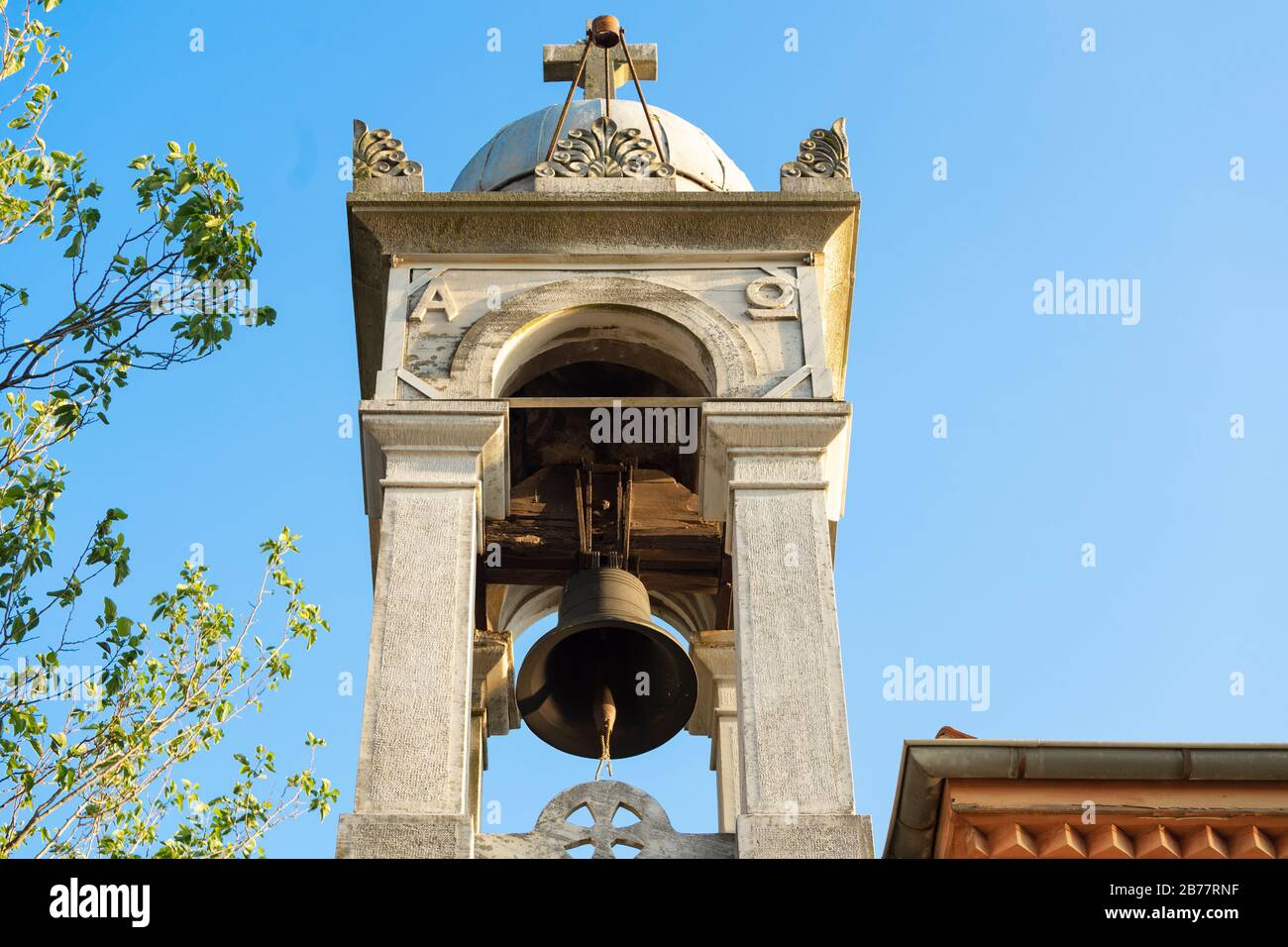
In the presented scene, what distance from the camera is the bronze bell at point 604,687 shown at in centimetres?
1195

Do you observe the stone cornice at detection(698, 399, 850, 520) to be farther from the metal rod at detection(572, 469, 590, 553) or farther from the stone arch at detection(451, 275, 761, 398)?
the metal rod at detection(572, 469, 590, 553)

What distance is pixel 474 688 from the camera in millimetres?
12797

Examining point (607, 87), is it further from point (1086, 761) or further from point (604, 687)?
point (1086, 761)

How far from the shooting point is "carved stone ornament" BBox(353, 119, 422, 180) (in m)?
12.8

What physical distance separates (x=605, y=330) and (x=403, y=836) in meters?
3.97

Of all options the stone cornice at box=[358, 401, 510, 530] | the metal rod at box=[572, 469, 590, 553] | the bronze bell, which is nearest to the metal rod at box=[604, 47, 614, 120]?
the metal rod at box=[572, 469, 590, 553]

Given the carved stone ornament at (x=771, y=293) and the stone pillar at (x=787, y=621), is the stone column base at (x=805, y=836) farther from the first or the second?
the carved stone ornament at (x=771, y=293)

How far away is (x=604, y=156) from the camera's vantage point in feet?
42.5

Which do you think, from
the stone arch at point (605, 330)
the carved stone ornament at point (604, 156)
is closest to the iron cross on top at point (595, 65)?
the carved stone ornament at point (604, 156)

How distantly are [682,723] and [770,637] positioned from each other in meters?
1.69

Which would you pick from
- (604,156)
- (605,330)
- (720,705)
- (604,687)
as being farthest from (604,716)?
(604,156)
